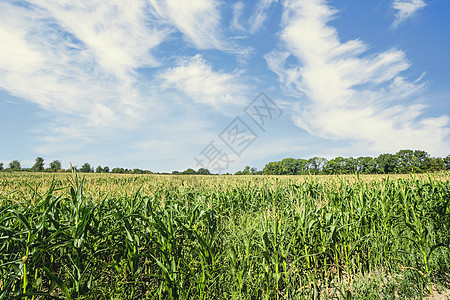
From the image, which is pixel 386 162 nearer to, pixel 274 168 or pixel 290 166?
pixel 290 166

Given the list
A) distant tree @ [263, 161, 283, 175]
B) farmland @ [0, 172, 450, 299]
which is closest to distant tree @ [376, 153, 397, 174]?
distant tree @ [263, 161, 283, 175]

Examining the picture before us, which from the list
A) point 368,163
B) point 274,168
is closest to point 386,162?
point 368,163

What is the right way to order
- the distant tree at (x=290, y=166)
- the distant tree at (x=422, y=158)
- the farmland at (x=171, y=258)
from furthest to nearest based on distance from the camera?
the distant tree at (x=290, y=166) < the distant tree at (x=422, y=158) < the farmland at (x=171, y=258)

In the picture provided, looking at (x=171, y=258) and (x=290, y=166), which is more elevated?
(x=290, y=166)

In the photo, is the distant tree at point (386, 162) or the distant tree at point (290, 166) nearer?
the distant tree at point (386, 162)

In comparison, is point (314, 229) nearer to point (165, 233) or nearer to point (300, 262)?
point (300, 262)

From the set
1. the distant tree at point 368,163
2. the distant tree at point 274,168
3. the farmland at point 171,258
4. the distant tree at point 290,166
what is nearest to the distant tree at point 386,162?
the distant tree at point 368,163

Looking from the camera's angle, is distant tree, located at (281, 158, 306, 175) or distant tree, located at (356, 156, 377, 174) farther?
distant tree, located at (281, 158, 306, 175)

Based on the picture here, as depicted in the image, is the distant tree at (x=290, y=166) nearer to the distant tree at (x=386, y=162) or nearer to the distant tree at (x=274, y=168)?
the distant tree at (x=274, y=168)

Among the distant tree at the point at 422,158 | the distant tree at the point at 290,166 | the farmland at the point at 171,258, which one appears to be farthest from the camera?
the distant tree at the point at 290,166

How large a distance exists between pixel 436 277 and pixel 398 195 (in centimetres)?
243

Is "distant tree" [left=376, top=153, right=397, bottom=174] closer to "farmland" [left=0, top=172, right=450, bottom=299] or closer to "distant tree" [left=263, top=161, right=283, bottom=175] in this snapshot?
"distant tree" [left=263, top=161, right=283, bottom=175]

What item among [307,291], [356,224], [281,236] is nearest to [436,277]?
[356,224]

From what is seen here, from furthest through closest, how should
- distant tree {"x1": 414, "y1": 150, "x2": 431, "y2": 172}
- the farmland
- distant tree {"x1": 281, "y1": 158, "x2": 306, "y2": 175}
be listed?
distant tree {"x1": 281, "y1": 158, "x2": 306, "y2": 175}, distant tree {"x1": 414, "y1": 150, "x2": 431, "y2": 172}, the farmland
